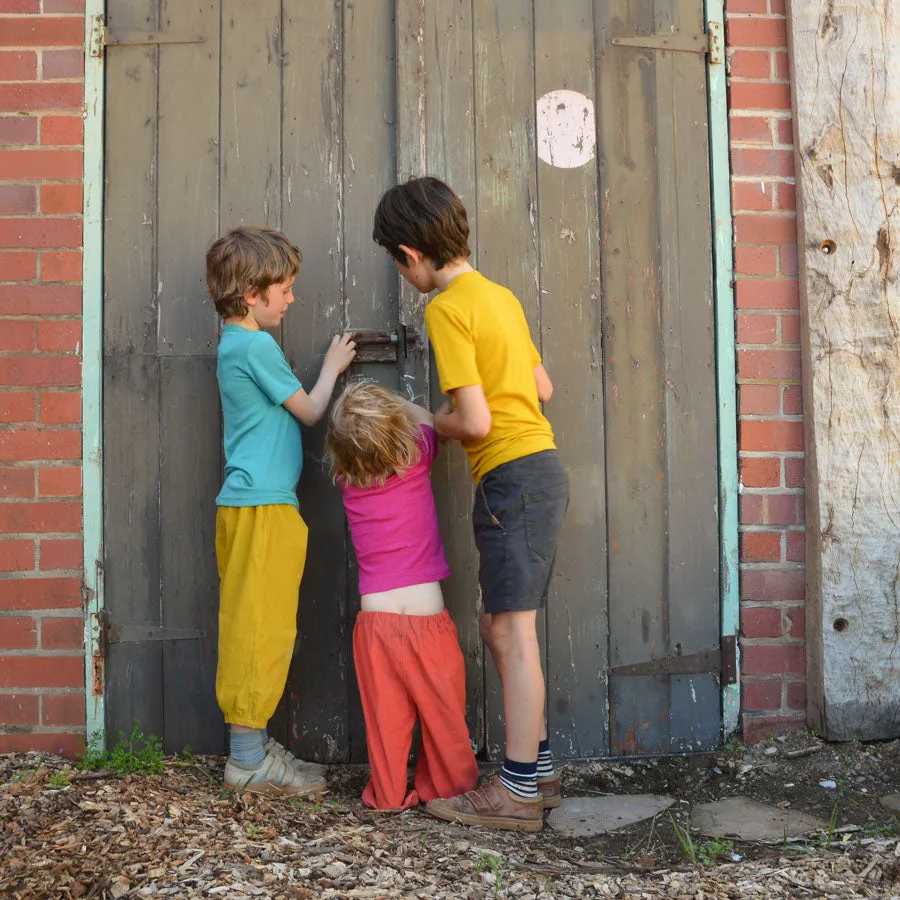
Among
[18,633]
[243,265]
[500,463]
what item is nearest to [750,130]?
[500,463]

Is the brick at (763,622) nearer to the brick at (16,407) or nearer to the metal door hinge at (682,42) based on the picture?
the metal door hinge at (682,42)

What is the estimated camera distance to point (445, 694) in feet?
8.88

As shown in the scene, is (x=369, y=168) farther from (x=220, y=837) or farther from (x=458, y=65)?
(x=220, y=837)

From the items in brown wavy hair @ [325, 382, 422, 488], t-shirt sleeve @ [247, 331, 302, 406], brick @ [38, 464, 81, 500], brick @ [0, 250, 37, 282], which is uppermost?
brick @ [0, 250, 37, 282]

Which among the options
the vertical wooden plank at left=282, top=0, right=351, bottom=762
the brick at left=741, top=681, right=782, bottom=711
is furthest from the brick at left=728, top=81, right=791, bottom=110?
the brick at left=741, top=681, right=782, bottom=711

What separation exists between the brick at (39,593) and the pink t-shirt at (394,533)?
0.99 meters

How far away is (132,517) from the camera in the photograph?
10.1 ft

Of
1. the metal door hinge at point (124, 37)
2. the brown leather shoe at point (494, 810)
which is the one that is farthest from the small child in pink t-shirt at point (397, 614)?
the metal door hinge at point (124, 37)

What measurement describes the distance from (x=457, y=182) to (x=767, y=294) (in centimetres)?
109

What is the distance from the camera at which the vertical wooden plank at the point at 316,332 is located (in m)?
3.10

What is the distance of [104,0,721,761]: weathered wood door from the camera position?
3.09 meters

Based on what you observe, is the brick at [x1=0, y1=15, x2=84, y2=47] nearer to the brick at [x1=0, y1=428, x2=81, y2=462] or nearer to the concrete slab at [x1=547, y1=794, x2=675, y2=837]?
the brick at [x1=0, y1=428, x2=81, y2=462]

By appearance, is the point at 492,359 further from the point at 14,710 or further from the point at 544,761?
the point at 14,710

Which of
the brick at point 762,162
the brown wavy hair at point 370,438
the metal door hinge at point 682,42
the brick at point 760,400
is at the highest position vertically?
the metal door hinge at point 682,42
